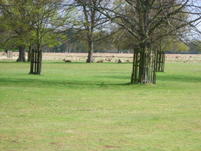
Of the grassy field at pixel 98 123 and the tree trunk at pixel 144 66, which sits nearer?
the grassy field at pixel 98 123

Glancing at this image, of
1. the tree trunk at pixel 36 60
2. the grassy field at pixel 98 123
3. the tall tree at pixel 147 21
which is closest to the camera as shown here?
the grassy field at pixel 98 123

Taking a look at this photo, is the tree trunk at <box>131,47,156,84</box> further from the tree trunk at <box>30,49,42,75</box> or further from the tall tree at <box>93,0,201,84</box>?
the tree trunk at <box>30,49,42,75</box>

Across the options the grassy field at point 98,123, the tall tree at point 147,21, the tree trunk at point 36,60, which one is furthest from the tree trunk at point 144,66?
the tree trunk at point 36,60

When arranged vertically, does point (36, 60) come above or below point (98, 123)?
above

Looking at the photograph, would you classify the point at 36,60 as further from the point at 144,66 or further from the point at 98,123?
the point at 98,123

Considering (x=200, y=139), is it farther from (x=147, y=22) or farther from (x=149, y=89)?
(x=147, y=22)

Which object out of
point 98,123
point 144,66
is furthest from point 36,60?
point 98,123

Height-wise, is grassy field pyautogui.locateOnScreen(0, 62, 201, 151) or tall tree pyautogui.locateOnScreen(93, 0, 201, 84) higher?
tall tree pyautogui.locateOnScreen(93, 0, 201, 84)

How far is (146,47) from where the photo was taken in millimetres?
24906

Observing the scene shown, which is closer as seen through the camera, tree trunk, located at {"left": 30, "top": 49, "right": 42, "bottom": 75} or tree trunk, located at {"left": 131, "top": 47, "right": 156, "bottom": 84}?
tree trunk, located at {"left": 131, "top": 47, "right": 156, "bottom": 84}

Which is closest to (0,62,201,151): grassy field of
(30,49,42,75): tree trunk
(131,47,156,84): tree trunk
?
(131,47,156,84): tree trunk

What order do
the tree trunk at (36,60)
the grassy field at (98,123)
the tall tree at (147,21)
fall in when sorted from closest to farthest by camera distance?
the grassy field at (98,123) → the tall tree at (147,21) → the tree trunk at (36,60)

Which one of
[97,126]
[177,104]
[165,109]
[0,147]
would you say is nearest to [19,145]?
[0,147]

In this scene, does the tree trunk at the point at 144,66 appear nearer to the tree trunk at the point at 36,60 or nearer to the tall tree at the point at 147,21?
the tall tree at the point at 147,21
